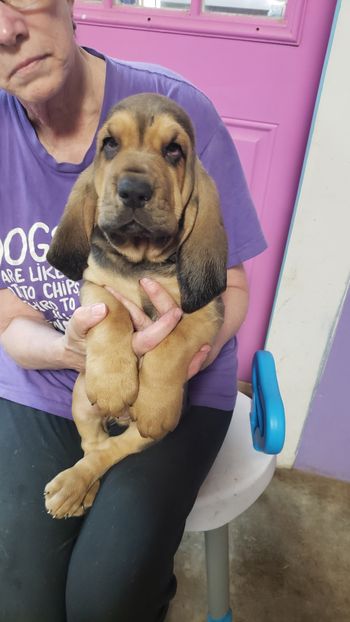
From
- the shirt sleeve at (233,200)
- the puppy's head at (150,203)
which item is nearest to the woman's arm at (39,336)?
the puppy's head at (150,203)

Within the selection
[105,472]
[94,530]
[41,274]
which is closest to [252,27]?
[41,274]

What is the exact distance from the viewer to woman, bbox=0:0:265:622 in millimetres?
936

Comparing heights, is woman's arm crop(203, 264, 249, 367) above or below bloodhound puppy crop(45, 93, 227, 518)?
below

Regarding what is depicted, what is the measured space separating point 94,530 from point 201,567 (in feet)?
2.81

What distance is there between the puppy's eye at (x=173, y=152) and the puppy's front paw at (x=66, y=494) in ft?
2.05

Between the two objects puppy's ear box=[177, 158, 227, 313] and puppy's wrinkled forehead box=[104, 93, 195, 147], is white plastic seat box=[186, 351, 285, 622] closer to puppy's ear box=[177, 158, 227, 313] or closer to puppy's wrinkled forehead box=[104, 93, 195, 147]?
puppy's ear box=[177, 158, 227, 313]

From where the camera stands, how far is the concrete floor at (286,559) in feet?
5.18

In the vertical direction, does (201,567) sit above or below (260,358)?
below

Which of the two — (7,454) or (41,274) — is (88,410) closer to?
(7,454)

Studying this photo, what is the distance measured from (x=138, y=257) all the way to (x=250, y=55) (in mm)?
967

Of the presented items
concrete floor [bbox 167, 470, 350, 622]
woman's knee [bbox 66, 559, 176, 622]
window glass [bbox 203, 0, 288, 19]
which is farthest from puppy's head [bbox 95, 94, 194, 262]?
concrete floor [bbox 167, 470, 350, 622]

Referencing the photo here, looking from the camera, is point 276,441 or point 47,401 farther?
point 47,401

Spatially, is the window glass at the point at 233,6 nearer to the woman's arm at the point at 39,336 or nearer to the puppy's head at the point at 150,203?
the puppy's head at the point at 150,203

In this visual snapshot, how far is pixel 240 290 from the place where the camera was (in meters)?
1.27
